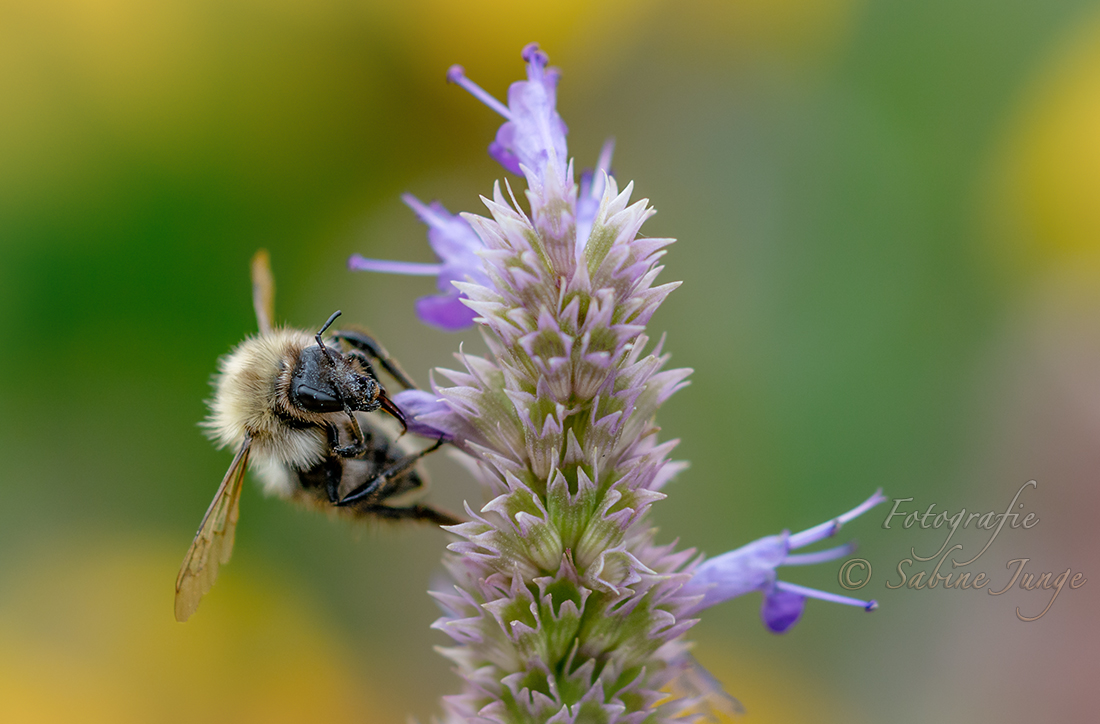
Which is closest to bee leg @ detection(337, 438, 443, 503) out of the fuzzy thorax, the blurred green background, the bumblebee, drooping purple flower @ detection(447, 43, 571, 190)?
the bumblebee

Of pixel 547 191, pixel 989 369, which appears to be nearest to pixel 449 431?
pixel 547 191

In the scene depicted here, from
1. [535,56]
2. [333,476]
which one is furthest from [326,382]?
[535,56]

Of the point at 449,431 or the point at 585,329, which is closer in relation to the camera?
the point at 585,329

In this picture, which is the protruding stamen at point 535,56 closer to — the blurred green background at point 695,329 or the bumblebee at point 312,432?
the bumblebee at point 312,432

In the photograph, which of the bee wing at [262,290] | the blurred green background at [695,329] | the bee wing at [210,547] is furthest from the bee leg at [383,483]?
the blurred green background at [695,329]

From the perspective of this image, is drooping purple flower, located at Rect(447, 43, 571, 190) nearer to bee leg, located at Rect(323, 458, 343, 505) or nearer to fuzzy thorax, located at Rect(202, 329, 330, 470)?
fuzzy thorax, located at Rect(202, 329, 330, 470)

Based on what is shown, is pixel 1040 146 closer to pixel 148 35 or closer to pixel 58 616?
pixel 148 35

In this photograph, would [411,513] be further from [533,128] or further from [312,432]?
[533,128]
